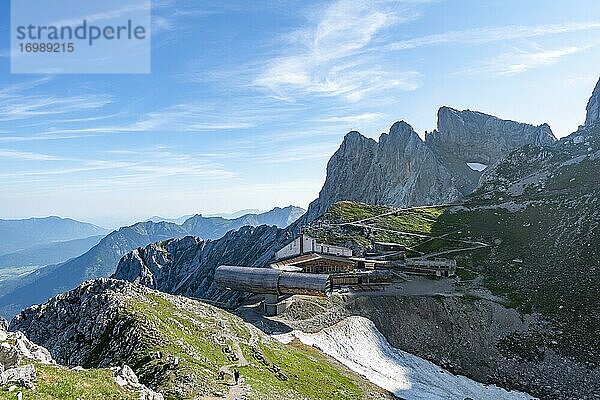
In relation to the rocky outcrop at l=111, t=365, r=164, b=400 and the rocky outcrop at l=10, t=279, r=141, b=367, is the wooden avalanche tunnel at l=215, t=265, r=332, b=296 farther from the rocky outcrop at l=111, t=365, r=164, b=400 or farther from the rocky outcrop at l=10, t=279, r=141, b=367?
the rocky outcrop at l=111, t=365, r=164, b=400

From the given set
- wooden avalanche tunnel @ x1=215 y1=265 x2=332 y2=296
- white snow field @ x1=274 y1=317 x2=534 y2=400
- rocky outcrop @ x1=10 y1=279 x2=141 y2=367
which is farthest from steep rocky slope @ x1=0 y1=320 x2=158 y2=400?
wooden avalanche tunnel @ x1=215 y1=265 x2=332 y2=296

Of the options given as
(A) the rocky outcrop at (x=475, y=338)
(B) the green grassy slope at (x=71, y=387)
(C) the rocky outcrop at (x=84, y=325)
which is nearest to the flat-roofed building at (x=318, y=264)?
(A) the rocky outcrop at (x=475, y=338)

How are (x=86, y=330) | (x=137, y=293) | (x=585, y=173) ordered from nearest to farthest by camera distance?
(x=86, y=330) → (x=137, y=293) → (x=585, y=173)

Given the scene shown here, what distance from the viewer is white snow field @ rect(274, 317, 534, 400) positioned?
1802 inches

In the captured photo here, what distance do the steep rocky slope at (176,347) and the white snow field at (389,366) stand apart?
117 inches

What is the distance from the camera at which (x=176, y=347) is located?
108 ft

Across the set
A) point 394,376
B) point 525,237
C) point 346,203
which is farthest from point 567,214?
point 394,376

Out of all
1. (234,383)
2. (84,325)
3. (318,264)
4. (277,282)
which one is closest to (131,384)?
(234,383)

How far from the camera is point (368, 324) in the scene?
59.1 metres

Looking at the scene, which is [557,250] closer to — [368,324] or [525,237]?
[525,237]

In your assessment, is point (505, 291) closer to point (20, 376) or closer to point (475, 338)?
point (475, 338)

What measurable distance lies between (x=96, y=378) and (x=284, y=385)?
14.6 metres

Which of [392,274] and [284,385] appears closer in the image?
[284,385]

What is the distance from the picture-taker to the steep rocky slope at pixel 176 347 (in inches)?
1165
